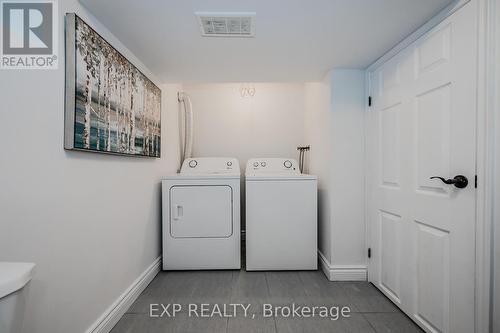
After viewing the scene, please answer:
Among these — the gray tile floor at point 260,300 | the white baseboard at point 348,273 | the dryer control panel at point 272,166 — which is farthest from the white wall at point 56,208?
the white baseboard at point 348,273

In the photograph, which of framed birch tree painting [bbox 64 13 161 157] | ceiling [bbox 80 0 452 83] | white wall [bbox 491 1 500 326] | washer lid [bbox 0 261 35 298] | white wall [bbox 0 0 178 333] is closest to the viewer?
washer lid [bbox 0 261 35 298]

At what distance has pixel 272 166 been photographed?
2.90 m

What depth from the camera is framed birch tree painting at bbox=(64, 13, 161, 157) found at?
112cm

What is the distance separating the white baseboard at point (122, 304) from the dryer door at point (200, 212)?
0.41 metres

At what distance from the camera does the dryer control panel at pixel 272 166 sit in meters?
2.87

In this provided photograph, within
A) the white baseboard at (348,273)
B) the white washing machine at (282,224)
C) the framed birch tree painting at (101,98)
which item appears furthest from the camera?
the white washing machine at (282,224)

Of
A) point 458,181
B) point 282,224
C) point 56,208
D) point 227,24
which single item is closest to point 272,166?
point 282,224

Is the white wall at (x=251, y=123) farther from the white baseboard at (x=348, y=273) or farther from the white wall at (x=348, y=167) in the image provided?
the white baseboard at (x=348, y=273)

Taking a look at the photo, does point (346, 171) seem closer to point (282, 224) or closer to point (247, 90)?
point (282, 224)

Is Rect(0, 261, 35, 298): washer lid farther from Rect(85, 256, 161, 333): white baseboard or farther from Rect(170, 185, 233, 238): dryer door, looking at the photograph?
Rect(170, 185, 233, 238): dryer door

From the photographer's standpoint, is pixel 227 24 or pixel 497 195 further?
pixel 227 24

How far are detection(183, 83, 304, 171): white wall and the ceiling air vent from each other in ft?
5.62

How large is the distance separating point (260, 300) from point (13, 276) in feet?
5.05

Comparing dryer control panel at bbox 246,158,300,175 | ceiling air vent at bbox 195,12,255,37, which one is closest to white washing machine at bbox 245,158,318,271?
dryer control panel at bbox 246,158,300,175
